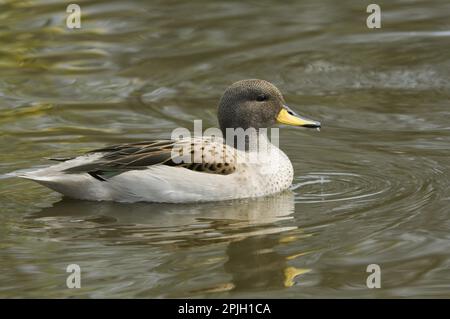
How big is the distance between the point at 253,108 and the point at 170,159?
38.7 inches

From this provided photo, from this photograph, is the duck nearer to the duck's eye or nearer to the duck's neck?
the duck's neck

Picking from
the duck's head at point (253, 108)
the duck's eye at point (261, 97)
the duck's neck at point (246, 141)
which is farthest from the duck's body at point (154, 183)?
the duck's eye at point (261, 97)

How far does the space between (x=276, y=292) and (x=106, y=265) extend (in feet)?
4.21

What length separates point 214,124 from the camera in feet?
39.5

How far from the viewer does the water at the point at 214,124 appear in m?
7.84

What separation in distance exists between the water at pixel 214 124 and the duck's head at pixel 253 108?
0.59 meters

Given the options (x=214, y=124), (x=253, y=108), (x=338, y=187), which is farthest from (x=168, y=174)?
(x=214, y=124)

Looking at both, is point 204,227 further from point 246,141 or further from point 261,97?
point 261,97

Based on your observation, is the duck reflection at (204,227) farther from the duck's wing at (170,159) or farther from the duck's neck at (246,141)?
the duck's neck at (246,141)

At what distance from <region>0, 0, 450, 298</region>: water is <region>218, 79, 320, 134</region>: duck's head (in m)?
0.59

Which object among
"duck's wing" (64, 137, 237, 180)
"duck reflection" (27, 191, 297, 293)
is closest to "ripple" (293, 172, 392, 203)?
"duck reflection" (27, 191, 297, 293)
